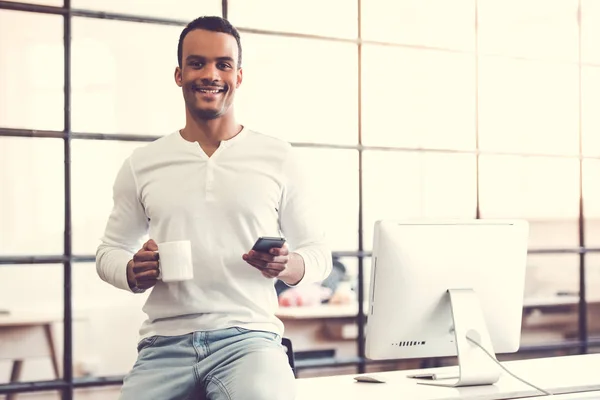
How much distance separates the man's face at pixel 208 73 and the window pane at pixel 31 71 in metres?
0.90

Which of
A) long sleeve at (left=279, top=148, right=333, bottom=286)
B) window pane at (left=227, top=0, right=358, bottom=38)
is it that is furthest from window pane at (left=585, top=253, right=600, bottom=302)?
long sleeve at (left=279, top=148, right=333, bottom=286)

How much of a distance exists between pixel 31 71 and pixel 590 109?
246 cm

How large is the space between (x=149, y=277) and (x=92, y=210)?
1.05 meters

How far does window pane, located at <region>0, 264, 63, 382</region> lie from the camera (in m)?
2.46

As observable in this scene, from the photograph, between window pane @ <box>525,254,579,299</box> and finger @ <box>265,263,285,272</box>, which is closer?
finger @ <box>265,263,285,272</box>

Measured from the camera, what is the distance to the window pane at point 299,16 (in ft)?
9.40

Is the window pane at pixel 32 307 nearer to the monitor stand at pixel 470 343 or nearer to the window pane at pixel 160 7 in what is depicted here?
the window pane at pixel 160 7

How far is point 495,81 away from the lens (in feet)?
11.2

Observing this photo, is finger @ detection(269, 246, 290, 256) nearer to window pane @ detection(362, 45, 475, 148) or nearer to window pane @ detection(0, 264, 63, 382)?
window pane @ detection(0, 264, 63, 382)

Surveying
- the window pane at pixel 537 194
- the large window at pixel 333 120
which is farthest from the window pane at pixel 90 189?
the window pane at pixel 537 194

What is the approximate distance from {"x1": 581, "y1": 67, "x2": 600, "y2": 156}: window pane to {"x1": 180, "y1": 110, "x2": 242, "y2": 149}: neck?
2311 mm

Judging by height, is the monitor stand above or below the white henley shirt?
below

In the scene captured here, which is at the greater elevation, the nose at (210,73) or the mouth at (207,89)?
the nose at (210,73)

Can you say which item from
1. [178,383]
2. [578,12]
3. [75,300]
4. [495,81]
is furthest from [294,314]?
[578,12]
